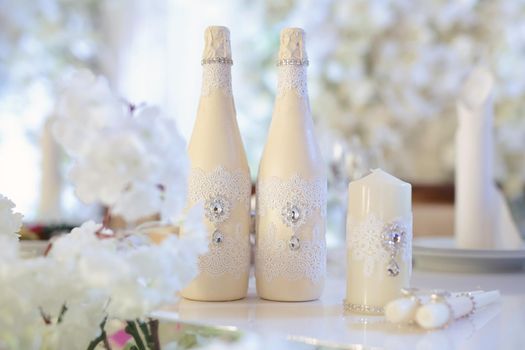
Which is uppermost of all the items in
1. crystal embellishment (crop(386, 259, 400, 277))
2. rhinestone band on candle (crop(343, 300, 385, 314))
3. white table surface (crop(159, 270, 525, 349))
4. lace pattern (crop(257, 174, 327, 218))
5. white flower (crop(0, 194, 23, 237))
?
lace pattern (crop(257, 174, 327, 218))

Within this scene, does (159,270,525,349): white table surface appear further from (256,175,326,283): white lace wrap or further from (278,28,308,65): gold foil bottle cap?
(278,28,308,65): gold foil bottle cap

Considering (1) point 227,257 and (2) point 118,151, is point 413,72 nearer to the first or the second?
(1) point 227,257

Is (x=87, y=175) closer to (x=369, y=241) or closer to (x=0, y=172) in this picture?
(x=369, y=241)

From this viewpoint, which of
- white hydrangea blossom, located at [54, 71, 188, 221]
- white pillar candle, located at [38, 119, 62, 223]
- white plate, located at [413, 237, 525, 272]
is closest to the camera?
white hydrangea blossom, located at [54, 71, 188, 221]

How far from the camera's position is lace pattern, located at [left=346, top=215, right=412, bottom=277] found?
0.66 meters

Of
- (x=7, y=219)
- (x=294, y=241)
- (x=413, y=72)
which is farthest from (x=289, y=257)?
(x=413, y=72)

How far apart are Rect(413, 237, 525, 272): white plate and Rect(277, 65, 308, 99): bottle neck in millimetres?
455

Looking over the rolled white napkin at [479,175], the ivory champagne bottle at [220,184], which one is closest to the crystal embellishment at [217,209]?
the ivory champagne bottle at [220,184]

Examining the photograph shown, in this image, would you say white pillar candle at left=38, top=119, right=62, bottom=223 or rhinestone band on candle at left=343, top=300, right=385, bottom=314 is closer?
rhinestone band on candle at left=343, top=300, right=385, bottom=314

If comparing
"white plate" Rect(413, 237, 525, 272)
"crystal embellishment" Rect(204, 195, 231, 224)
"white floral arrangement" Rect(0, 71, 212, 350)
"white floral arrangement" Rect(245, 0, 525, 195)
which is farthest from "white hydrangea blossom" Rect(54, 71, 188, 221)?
"white floral arrangement" Rect(245, 0, 525, 195)

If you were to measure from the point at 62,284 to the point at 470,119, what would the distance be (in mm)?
952

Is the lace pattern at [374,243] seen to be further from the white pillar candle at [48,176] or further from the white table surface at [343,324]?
Answer: the white pillar candle at [48,176]

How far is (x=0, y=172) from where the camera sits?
8.73 feet

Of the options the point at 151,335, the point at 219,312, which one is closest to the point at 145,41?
the point at 219,312
